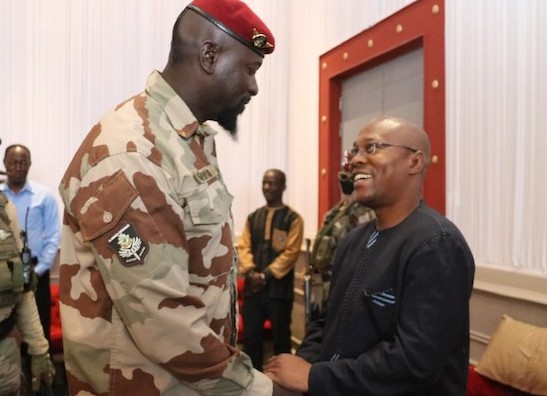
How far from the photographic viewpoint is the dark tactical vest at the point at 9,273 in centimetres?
198

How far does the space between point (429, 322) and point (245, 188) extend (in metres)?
4.16

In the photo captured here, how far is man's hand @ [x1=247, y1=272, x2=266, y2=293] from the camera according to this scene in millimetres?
4141

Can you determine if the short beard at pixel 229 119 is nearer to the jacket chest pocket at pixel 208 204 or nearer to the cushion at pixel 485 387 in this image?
the jacket chest pocket at pixel 208 204

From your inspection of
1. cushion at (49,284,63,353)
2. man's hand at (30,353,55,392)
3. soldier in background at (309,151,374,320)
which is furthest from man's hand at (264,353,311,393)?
cushion at (49,284,63,353)

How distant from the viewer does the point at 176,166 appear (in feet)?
3.72

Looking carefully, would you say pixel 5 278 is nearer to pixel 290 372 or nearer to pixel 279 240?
pixel 290 372

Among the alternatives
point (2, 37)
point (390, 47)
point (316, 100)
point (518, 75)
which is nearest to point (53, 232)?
point (2, 37)

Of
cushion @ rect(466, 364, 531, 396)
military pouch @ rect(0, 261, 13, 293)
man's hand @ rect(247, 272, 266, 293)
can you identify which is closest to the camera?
military pouch @ rect(0, 261, 13, 293)

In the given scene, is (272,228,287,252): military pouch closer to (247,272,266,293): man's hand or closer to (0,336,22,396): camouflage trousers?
(247,272,266,293): man's hand

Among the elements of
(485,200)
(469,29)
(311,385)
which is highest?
(469,29)

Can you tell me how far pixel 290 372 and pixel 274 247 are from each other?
2845mm

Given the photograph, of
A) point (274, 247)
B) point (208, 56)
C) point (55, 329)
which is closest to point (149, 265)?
point (208, 56)

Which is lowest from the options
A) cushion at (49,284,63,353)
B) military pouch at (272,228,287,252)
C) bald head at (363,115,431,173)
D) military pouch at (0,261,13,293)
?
cushion at (49,284,63,353)

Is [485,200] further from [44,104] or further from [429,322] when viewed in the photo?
[44,104]
